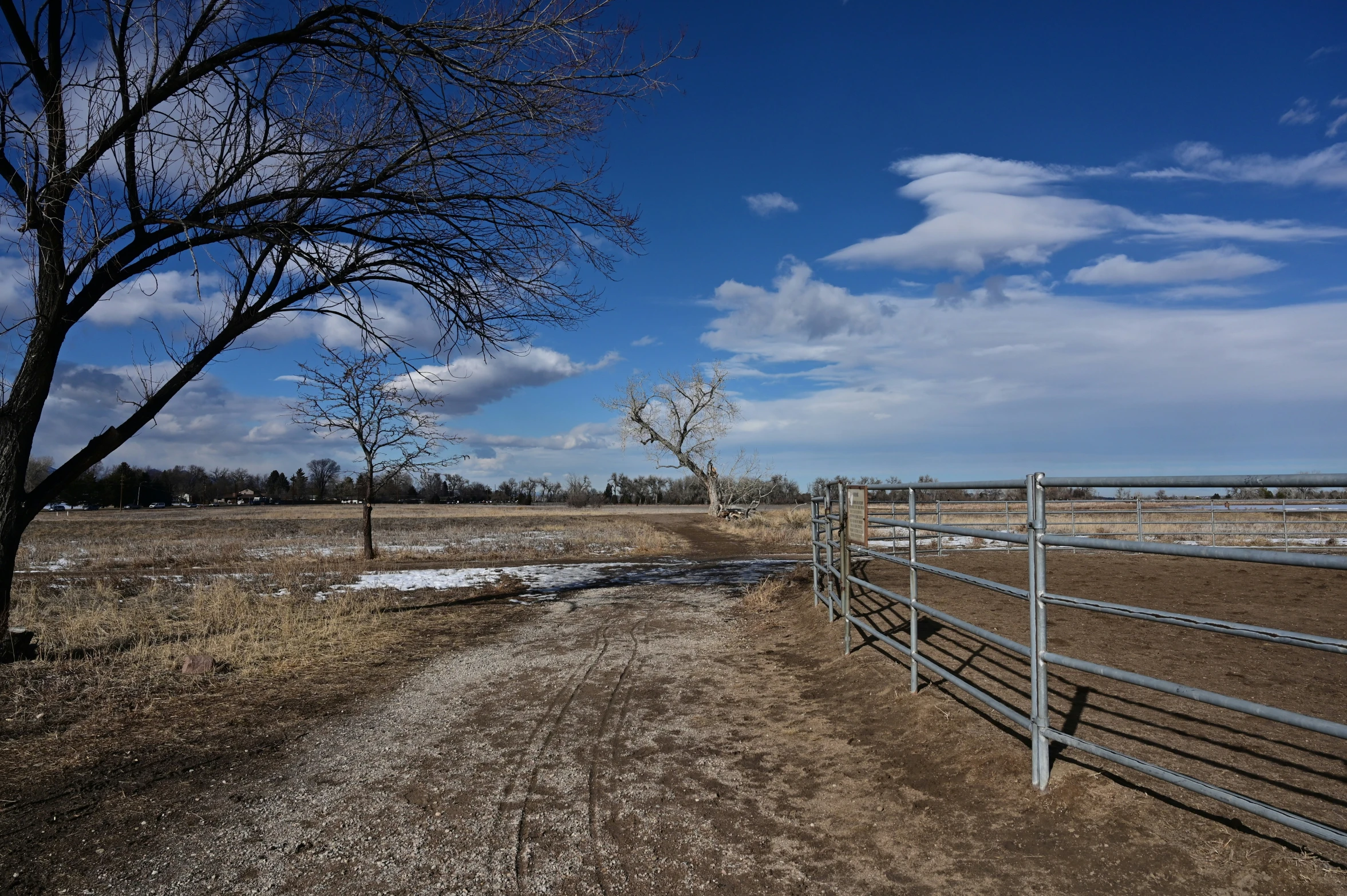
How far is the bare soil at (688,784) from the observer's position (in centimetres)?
348

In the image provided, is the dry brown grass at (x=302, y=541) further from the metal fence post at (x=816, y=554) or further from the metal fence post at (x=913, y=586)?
the metal fence post at (x=913, y=586)

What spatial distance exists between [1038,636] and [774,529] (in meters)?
31.7

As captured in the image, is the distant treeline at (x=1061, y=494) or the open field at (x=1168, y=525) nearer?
the distant treeline at (x=1061, y=494)

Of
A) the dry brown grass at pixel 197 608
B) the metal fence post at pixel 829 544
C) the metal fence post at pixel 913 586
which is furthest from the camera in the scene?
the metal fence post at pixel 829 544

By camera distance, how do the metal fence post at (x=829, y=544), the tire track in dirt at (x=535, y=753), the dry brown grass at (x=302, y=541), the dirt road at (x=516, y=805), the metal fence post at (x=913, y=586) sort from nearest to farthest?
the dirt road at (x=516, y=805) → the tire track in dirt at (x=535, y=753) → the metal fence post at (x=913, y=586) → the metal fence post at (x=829, y=544) → the dry brown grass at (x=302, y=541)


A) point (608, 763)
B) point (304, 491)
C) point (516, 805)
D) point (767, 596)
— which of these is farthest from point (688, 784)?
point (304, 491)

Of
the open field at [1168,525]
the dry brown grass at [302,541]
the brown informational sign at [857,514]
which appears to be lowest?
the dry brown grass at [302,541]

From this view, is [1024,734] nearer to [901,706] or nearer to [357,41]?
[901,706]

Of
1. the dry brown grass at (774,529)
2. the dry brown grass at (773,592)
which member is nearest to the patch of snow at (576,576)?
the dry brown grass at (773,592)

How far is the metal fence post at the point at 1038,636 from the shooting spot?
12.7ft

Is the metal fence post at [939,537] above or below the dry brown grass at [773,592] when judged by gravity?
above

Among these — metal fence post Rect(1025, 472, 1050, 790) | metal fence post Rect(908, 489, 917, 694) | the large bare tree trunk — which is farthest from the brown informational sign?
the large bare tree trunk

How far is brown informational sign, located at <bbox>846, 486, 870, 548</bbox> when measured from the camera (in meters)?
8.01

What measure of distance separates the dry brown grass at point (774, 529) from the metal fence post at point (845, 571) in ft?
62.1
